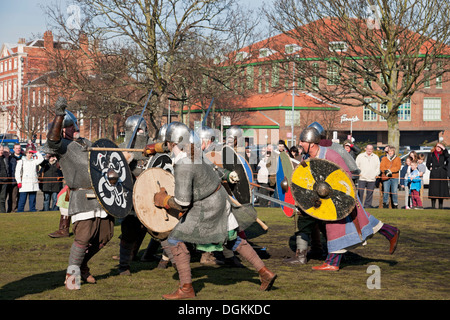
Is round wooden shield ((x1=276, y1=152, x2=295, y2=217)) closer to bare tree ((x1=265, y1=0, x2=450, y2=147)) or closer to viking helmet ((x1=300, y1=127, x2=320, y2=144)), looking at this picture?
viking helmet ((x1=300, y1=127, x2=320, y2=144))

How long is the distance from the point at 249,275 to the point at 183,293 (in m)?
1.42

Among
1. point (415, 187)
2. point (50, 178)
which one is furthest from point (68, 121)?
point (415, 187)

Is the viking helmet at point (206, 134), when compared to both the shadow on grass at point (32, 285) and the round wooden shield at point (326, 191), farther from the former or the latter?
the shadow on grass at point (32, 285)

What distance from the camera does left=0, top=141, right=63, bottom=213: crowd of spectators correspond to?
1438cm

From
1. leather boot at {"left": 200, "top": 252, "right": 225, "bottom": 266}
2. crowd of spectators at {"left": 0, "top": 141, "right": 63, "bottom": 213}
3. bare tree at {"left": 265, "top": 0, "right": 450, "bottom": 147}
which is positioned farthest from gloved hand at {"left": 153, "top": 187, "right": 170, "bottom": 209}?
bare tree at {"left": 265, "top": 0, "right": 450, "bottom": 147}

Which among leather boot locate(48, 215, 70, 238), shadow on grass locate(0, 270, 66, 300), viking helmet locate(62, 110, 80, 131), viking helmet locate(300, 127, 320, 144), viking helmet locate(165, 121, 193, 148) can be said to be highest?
viking helmet locate(62, 110, 80, 131)

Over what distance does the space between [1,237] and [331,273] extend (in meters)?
5.57

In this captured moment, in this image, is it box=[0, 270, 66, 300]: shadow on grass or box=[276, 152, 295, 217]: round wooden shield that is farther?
box=[276, 152, 295, 217]: round wooden shield

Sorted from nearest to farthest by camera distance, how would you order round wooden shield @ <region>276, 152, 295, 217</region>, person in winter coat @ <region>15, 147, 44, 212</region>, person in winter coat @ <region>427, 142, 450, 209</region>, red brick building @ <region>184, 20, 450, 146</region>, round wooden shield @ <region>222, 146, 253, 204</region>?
round wooden shield @ <region>222, 146, 253, 204</region>
round wooden shield @ <region>276, 152, 295, 217</region>
person in winter coat @ <region>15, 147, 44, 212</region>
person in winter coat @ <region>427, 142, 450, 209</region>
red brick building @ <region>184, 20, 450, 146</region>

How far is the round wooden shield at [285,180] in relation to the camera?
7.69 meters

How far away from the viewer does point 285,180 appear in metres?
7.69

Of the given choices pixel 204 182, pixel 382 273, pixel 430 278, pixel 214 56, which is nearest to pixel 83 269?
pixel 204 182

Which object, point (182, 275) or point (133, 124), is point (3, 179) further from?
point (182, 275)

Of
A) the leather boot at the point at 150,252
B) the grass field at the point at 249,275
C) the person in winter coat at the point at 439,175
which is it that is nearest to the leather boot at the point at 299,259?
the grass field at the point at 249,275
